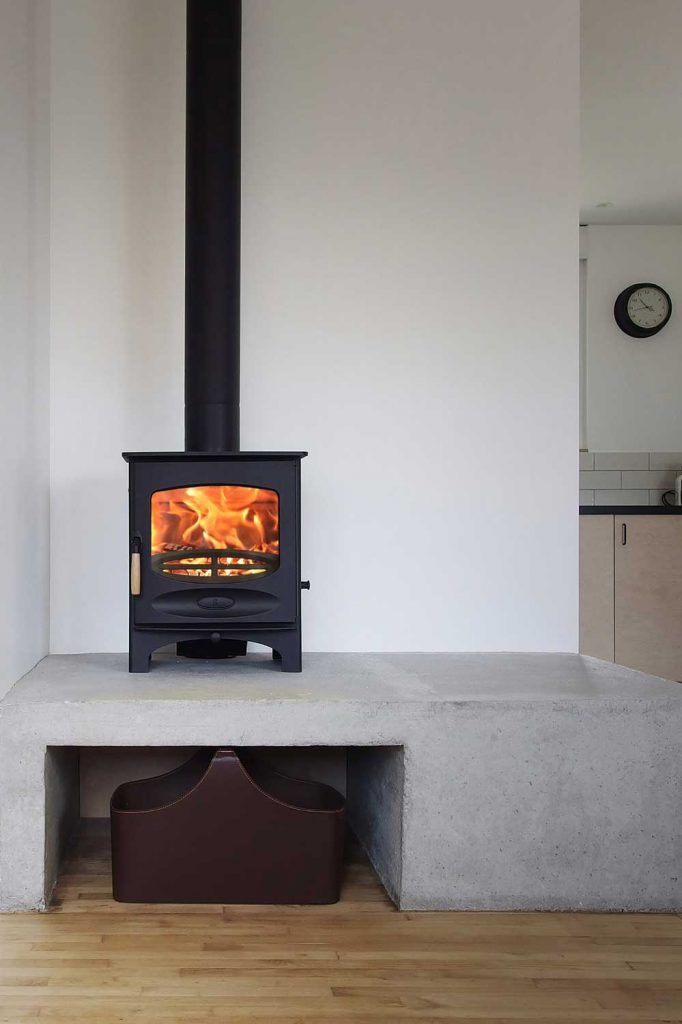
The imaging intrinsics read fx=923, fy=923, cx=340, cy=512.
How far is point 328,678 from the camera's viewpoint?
2.21 meters

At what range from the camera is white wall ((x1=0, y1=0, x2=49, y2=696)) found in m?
2.17

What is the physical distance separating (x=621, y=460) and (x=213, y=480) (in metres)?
3.46

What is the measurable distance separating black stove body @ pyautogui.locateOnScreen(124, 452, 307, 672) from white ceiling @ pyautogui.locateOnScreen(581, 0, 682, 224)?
2.15 meters

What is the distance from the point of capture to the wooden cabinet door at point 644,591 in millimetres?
4344

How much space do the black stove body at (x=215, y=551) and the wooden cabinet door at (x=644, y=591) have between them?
8.21 feet

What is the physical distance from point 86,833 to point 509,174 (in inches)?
87.2

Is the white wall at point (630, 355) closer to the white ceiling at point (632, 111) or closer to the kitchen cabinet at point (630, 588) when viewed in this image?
the white ceiling at point (632, 111)

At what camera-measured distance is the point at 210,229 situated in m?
2.42

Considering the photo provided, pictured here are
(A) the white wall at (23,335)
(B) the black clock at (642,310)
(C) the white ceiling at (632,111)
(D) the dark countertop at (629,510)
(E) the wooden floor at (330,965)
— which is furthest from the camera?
(B) the black clock at (642,310)

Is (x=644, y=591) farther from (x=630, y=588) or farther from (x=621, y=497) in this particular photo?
(x=621, y=497)

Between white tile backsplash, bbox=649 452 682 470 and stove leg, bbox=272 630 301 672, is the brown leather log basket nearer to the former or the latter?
stove leg, bbox=272 630 301 672

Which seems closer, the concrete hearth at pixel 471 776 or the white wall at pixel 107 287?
the concrete hearth at pixel 471 776

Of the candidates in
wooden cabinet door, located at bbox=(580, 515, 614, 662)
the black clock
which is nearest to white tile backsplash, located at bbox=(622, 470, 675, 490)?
the black clock

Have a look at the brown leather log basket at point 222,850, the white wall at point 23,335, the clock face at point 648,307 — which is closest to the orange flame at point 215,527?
the white wall at point 23,335
